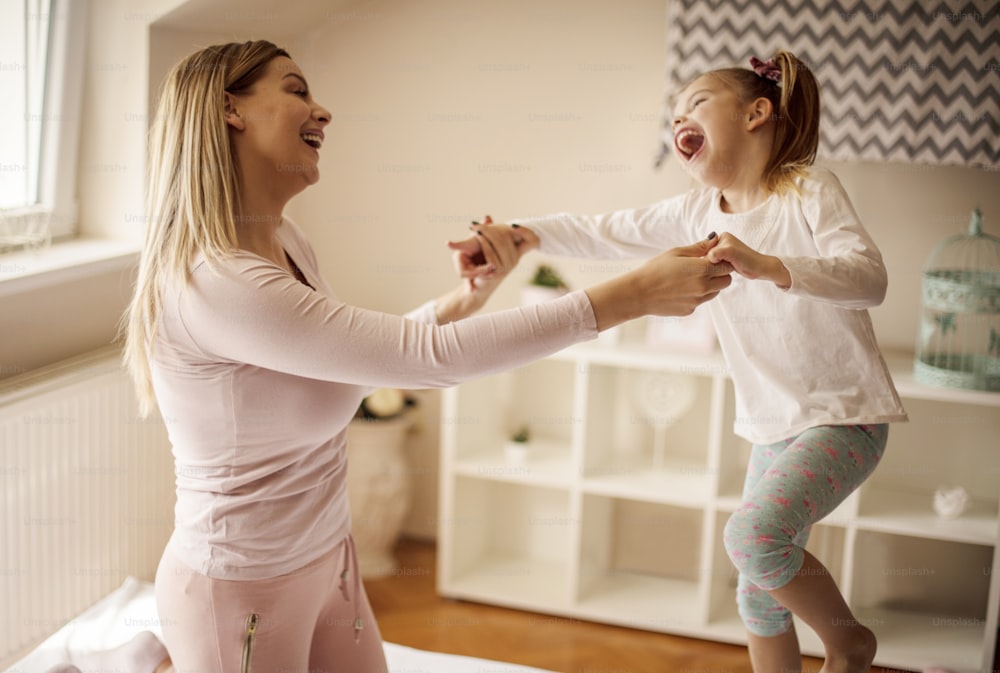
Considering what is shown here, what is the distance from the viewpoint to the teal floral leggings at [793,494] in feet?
5.31

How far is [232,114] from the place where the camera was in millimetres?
1727

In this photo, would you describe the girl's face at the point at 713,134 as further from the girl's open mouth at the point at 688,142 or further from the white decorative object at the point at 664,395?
the white decorative object at the point at 664,395

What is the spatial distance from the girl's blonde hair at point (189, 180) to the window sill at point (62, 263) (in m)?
0.78

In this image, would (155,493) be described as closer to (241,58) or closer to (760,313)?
(241,58)

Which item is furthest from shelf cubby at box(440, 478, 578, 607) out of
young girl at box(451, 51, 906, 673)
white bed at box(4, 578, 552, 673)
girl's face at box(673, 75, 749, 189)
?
girl's face at box(673, 75, 749, 189)

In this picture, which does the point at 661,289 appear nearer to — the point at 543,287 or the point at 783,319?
the point at 783,319

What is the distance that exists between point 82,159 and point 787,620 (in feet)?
7.17

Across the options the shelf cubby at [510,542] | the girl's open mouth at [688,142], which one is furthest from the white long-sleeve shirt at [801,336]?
the shelf cubby at [510,542]

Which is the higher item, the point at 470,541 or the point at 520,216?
the point at 520,216

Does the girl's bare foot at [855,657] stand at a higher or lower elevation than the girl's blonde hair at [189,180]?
lower

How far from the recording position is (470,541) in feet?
11.4

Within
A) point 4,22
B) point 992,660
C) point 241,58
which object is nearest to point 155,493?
point 4,22

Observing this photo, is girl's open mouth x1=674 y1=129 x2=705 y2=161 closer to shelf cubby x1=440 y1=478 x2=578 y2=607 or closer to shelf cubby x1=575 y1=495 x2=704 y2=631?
shelf cubby x1=575 y1=495 x2=704 y2=631

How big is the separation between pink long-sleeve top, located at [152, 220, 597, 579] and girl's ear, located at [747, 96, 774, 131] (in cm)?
52
